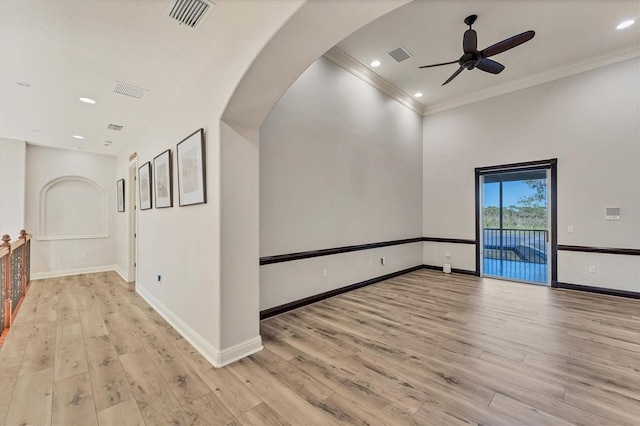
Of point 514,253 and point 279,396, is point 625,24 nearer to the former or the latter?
point 514,253

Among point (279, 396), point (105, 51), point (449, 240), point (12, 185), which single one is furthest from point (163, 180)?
point (449, 240)

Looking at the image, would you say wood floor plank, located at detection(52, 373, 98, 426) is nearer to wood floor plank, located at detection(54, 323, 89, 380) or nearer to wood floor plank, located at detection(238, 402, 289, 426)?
wood floor plank, located at detection(54, 323, 89, 380)

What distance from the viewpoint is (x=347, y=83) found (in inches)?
183

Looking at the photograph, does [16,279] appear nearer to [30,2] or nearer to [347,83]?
[30,2]

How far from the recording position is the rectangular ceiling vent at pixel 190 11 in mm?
2087

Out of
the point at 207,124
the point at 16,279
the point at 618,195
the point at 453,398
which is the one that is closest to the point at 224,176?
the point at 207,124

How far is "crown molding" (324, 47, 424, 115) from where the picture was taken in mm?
4379

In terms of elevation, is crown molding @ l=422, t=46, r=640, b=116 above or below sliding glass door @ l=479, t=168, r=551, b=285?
above

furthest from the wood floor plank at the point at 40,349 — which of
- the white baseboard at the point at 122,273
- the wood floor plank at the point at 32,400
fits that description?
the white baseboard at the point at 122,273

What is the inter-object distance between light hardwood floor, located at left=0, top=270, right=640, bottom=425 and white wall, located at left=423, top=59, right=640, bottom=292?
41.5 inches

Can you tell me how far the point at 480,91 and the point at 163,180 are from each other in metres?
6.16

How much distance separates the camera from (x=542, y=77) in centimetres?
505

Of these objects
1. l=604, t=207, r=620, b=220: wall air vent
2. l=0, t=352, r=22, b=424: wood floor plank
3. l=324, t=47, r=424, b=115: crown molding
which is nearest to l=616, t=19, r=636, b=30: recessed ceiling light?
l=604, t=207, r=620, b=220: wall air vent

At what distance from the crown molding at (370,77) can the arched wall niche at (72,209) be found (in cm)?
Result: 640
